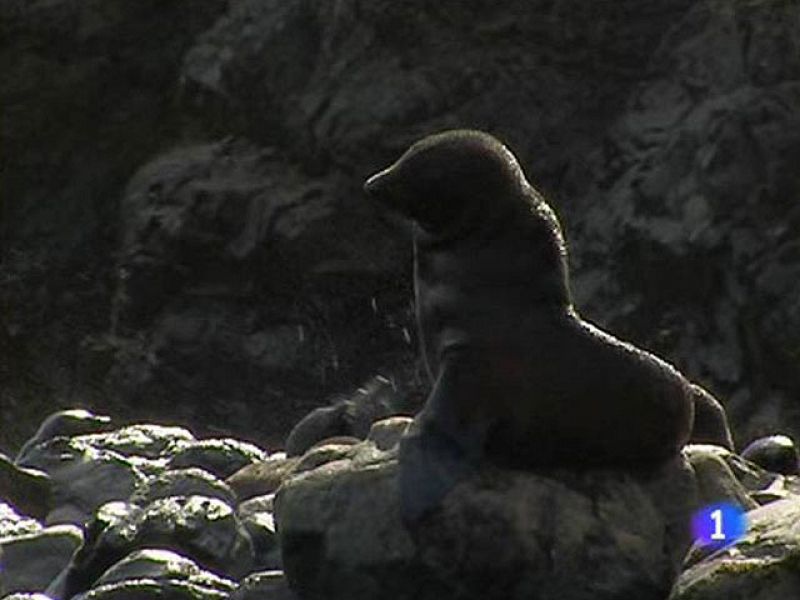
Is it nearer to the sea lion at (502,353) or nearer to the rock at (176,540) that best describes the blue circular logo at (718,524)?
the sea lion at (502,353)

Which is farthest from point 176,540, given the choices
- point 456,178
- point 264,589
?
point 456,178

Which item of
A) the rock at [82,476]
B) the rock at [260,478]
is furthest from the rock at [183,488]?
the rock at [82,476]

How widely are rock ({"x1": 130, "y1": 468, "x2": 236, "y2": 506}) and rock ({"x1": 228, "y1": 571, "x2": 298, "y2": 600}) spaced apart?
1352 millimetres

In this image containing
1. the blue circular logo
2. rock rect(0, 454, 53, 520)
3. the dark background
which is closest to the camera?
the blue circular logo

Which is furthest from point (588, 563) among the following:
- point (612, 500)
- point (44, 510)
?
point (44, 510)

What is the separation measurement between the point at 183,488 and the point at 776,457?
7.49ft

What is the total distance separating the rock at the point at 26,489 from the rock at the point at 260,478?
0.81 metres

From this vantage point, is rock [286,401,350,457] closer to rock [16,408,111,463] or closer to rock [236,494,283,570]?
rock [16,408,111,463]

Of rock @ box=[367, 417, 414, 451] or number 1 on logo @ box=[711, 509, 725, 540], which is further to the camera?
rock @ box=[367, 417, 414, 451]

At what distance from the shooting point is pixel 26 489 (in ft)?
33.1

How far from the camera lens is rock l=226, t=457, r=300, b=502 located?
926cm

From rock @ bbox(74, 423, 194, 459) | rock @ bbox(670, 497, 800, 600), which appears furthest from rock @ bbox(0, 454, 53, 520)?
rock @ bbox(670, 497, 800, 600)

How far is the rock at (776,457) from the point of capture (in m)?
9.08

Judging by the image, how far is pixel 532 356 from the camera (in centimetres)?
679
